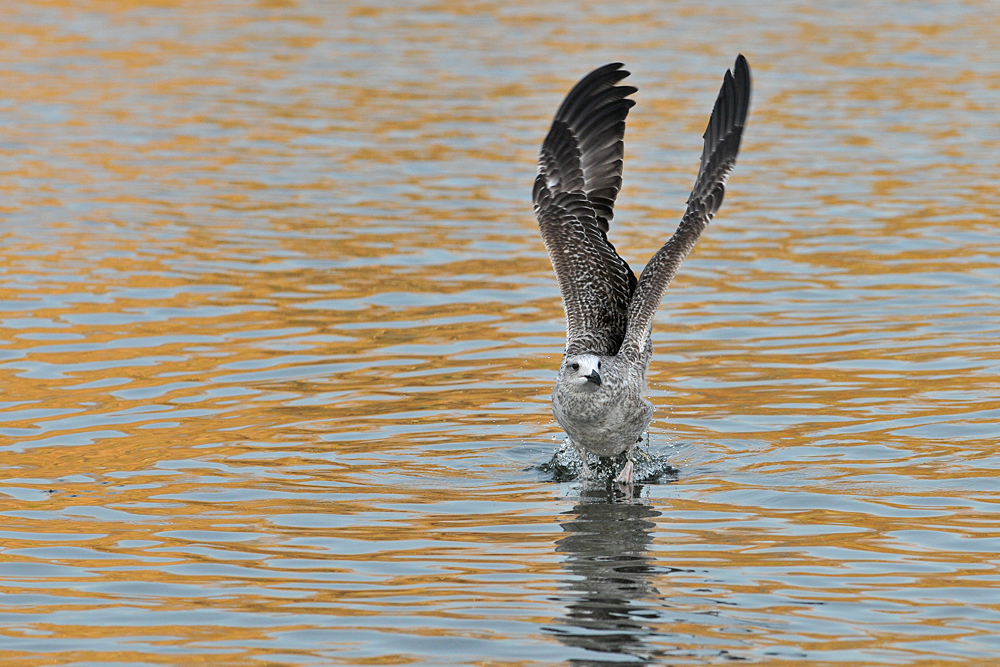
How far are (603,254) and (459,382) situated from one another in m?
1.87

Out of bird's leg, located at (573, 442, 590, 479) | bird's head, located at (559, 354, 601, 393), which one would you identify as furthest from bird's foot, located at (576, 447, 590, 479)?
bird's head, located at (559, 354, 601, 393)

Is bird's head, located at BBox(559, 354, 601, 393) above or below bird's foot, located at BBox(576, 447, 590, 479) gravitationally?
above

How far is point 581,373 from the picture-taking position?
Result: 9.35 metres

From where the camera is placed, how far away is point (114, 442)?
1042 cm

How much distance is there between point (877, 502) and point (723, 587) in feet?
5.97

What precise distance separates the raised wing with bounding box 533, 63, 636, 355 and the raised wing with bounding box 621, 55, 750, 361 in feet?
1.54

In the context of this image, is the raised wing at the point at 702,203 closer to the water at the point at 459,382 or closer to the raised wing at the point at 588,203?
the raised wing at the point at 588,203

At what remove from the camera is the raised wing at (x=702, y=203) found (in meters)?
10.1

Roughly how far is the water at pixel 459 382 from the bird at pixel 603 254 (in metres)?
0.55

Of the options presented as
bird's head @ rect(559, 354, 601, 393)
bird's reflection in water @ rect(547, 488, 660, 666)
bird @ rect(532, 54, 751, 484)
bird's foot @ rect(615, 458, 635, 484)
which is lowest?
bird's reflection in water @ rect(547, 488, 660, 666)

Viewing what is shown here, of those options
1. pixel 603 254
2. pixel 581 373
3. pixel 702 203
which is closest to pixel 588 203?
pixel 603 254

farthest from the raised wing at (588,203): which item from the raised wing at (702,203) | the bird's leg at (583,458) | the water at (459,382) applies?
the water at (459,382)

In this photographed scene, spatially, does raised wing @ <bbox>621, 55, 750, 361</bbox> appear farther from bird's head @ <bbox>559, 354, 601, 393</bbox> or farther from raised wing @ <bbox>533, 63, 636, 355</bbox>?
bird's head @ <bbox>559, 354, 601, 393</bbox>

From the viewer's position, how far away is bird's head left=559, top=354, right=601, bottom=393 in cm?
934
